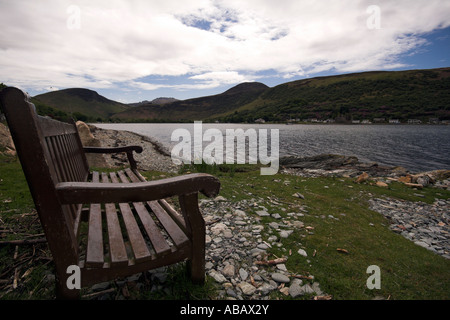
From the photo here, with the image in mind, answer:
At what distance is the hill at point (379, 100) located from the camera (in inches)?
4542

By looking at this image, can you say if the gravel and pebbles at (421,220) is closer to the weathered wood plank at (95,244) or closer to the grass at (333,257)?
the grass at (333,257)

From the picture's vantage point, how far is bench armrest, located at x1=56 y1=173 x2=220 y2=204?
5.81ft

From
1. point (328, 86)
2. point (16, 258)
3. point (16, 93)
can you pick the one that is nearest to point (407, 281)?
point (16, 93)

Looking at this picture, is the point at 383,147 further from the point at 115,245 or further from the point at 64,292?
the point at 64,292

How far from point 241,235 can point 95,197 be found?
10.6 feet

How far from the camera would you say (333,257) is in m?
3.88

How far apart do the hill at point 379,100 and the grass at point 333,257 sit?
452 feet

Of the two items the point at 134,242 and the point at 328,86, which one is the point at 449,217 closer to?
the point at 134,242

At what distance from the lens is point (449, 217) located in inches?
273

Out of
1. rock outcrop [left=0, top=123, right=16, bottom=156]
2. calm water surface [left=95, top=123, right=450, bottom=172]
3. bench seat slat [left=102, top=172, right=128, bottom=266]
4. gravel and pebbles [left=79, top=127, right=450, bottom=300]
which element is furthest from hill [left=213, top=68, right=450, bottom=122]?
bench seat slat [left=102, top=172, right=128, bottom=266]

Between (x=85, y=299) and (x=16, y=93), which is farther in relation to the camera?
(x=85, y=299)

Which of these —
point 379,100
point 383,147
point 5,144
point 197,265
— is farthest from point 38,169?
point 379,100

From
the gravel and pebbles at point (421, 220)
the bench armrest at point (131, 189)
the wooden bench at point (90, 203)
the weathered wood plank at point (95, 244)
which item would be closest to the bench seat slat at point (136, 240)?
the wooden bench at point (90, 203)

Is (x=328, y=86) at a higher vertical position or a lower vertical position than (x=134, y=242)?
higher
